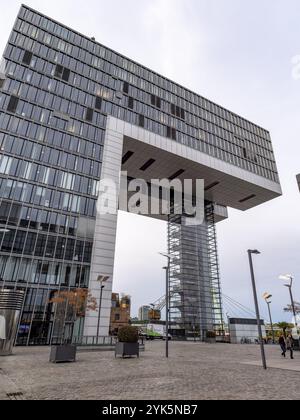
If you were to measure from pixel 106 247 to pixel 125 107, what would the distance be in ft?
85.7

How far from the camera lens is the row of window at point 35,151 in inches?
1435

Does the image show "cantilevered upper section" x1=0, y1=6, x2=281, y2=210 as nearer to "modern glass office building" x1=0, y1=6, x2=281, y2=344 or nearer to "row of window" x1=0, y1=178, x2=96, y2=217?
"modern glass office building" x1=0, y1=6, x2=281, y2=344

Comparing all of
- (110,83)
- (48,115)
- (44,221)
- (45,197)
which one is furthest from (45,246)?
(110,83)

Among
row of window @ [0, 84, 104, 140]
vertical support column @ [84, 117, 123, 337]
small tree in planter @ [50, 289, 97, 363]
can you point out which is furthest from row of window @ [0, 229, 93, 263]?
row of window @ [0, 84, 104, 140]

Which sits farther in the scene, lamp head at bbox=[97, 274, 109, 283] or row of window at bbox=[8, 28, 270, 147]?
row of window at bbox=[8, 28, 270, 147]

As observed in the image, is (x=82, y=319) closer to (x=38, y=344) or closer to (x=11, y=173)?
(x=38, y=344)

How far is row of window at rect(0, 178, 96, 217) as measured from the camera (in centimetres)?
3422

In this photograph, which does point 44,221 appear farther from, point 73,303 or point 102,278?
point 73,303

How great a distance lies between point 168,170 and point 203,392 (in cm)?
5101

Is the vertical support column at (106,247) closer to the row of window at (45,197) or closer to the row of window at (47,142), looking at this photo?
the row of window at (47,142)

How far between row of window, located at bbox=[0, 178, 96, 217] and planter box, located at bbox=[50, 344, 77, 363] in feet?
78.5

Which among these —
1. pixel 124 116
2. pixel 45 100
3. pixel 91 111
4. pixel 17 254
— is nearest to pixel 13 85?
pixel 45 100

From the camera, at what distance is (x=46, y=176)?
123ft

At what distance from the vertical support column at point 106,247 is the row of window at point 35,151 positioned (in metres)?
2.77
